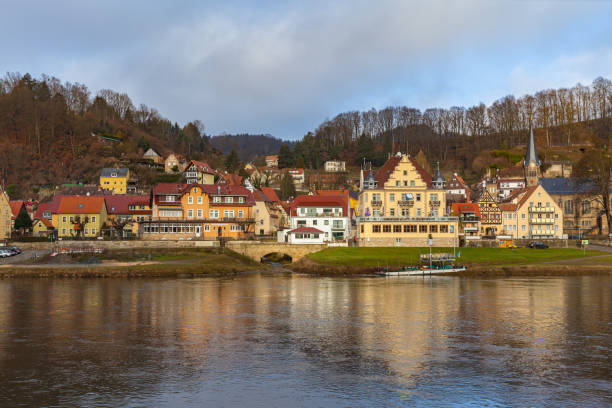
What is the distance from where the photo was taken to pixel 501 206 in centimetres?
10288

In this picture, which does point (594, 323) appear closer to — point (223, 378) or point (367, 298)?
point (367, 298)

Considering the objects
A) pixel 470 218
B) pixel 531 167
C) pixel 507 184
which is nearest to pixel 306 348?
pixel 470 218

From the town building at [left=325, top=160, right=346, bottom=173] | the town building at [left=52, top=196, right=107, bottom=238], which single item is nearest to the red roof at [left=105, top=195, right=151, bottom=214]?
the town building at [left=52, top=196, right=107, bottom=238]

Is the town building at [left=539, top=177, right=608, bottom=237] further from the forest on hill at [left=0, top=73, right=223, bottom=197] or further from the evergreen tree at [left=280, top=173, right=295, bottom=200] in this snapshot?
the forest on hill at [left=0, top=73, right=223, bottom=197]

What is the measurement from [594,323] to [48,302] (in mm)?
39619

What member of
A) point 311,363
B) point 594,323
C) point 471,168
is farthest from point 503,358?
point 471,168

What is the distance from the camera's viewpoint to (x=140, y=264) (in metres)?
69.1

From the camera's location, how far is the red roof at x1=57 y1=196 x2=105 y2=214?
94.9 metres

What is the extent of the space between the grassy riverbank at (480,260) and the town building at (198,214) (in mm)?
18010

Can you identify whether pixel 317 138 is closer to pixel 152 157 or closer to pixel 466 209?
pixel 152 157

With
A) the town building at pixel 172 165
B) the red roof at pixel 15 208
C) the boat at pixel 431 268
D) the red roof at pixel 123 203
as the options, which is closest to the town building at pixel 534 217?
the boat at pixel 431 268

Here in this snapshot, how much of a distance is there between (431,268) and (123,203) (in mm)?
59750

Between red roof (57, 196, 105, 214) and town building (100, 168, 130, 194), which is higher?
town building (100, 168, 130, 194)

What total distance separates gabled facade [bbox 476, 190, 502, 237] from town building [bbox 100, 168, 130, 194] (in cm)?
8873
